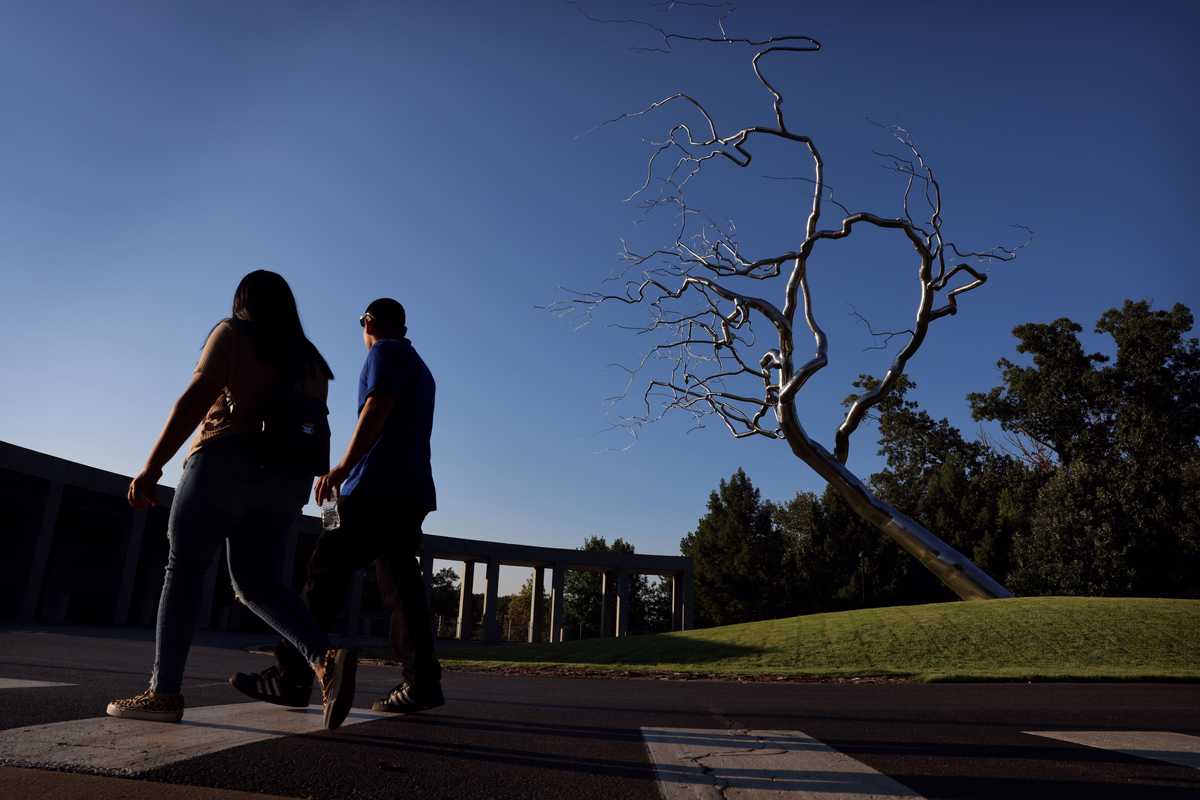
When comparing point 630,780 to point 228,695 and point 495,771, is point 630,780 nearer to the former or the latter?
point 495,771

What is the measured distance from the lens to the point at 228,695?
16.3 ft

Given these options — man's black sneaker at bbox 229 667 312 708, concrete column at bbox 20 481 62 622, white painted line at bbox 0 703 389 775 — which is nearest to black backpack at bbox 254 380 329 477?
man's black sneaker at bbox 229 667 312 708

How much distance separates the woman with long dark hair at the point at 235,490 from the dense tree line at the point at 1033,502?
39.5 meters

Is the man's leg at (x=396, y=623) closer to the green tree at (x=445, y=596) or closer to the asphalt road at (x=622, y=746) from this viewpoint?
the asphalt road at (x=622, y=746)

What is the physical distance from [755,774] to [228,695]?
3.59m

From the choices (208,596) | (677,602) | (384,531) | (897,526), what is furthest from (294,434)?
(677,602)

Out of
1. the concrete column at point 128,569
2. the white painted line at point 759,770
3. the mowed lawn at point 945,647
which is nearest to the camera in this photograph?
the white painted line at point 759,770

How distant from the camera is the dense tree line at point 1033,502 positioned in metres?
34.8

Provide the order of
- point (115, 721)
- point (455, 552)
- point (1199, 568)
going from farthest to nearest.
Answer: point (455, 552)
point (1199, 568)
point (115, 721)

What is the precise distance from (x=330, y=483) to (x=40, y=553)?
24.9 meters

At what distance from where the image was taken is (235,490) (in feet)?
11.6

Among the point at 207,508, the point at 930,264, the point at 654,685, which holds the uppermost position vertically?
the point at 930,264

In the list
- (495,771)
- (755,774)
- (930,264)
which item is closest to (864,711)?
(755,774)

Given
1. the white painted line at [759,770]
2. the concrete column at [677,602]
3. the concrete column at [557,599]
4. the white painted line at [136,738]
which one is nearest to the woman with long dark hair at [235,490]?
the white painted line at [136,738]
